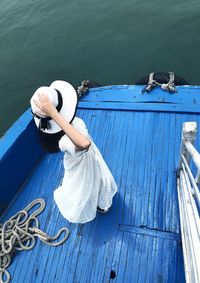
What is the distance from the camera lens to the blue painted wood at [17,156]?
4926mm

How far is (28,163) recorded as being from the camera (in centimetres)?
534

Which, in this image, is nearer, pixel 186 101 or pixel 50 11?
pixel 186 101

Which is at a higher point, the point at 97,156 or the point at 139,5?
the point at 97,156

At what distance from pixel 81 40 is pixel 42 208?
718cm

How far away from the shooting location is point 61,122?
120 inches

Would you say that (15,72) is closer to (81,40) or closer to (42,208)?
(81,40)

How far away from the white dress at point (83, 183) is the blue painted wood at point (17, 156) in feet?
4.10

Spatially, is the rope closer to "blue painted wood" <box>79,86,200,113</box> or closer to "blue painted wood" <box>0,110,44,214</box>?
"blue painted wood" <box>0,110,44,214</box>

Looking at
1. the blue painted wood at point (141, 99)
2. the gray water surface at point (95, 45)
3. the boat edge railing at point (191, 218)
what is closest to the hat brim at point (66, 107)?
the boat edge railing at point (191, 218)

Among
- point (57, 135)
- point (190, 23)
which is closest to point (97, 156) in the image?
point (57, 135)

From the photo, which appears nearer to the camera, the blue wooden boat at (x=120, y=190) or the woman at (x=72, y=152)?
the woman at (x=72, y=152)

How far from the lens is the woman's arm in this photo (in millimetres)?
3015

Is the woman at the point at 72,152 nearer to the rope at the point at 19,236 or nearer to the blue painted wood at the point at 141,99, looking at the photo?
the rope at the point at 19,236

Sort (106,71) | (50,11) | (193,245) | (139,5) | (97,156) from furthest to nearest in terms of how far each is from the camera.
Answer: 1. (50,11)
2. (139,5)
3. (106,71)
4. (97,156)
5. (193,245)
